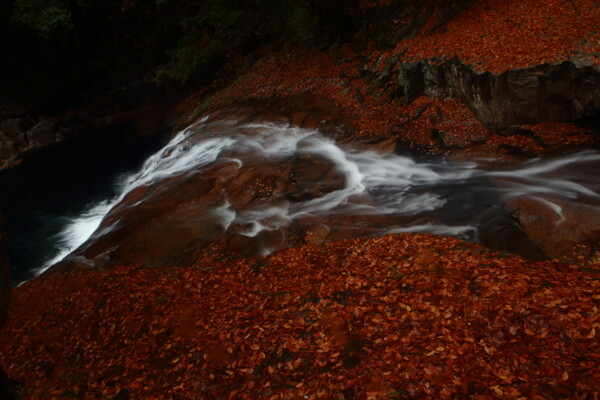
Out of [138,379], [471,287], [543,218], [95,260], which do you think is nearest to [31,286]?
[95,260]

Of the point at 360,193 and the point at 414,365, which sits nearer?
the point at 414,365

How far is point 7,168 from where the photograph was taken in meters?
→ 23.2

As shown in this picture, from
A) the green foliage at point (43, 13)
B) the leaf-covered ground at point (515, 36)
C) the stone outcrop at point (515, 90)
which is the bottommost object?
the stone outcrop at point (515, 90)

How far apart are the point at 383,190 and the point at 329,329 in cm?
561

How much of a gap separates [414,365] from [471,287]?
179 cm

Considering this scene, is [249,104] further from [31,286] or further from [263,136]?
[31,286]

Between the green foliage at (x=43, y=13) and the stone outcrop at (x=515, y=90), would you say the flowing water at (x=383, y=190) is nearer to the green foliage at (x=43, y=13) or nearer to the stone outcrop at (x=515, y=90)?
the stone outcrop at (x=515, y=90)

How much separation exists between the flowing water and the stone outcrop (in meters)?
1.42

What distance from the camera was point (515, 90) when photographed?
33.3 feet

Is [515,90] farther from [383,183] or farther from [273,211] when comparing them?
[273,211]

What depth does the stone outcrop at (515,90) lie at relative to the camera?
9.30m

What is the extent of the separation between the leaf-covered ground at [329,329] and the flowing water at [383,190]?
1154 millimetres

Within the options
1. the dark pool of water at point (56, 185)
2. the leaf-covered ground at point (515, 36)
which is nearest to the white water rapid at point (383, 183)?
the dark pool of water at point (56, 185)

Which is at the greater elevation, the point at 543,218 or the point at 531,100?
the point at 531,100
